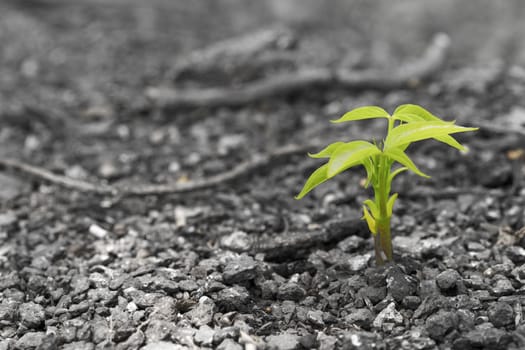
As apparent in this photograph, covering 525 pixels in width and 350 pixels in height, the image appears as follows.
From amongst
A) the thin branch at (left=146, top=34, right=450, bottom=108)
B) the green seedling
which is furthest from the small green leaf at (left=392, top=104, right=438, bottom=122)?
the thin branch at (left=146, top=34, right=450, bottom=108)

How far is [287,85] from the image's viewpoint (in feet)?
11.7

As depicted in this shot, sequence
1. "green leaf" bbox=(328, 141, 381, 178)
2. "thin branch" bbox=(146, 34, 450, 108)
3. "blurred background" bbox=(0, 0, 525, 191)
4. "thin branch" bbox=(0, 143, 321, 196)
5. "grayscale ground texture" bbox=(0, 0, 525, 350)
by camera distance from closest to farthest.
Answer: "green leaf" bbox=(328, 141, 381, 178) → "grayscale ground texture" bbox=(0, 0, 525, 350) → "thin branch" bbox=(0, 143, 321, 196) → "blurred background" bbox=(0, 0, 525, 191) → "thin branch" bbox=(146, 34, 450, 108)

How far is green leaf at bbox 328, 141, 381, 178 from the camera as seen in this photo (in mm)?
1597

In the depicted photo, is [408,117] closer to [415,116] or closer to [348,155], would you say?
[415,116]

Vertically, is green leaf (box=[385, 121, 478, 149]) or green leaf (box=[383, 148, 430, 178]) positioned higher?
green leaf (box=[385, 121, 478, 149])

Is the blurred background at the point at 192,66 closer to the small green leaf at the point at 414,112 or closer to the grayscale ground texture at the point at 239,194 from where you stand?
the grayscale ground texture at the point at 239,194

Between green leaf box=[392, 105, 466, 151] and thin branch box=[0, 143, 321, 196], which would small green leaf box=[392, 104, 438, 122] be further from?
thin branch box=[0, 143, 321, 196]

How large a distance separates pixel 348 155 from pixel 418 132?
21cm

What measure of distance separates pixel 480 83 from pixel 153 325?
2614 mm

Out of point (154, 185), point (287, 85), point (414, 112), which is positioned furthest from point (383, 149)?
point (287, 85)

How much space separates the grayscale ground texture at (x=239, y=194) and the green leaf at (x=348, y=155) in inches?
20.1

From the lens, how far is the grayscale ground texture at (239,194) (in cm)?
186

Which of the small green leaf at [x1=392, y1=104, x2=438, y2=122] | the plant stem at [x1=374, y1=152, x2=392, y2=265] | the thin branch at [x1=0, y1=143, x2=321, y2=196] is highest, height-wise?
the thin branch at [x1=0, y1=143, x2=321, y2=196]

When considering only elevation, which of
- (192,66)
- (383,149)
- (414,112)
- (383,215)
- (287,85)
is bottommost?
(383,215)
